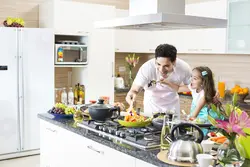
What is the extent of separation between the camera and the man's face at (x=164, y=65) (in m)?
3.40

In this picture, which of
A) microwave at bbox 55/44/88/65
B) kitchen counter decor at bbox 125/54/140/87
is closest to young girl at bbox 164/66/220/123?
microwave at bbox 55/44/88/65

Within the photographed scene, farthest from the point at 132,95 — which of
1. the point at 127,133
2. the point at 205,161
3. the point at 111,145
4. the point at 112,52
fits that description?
the point at 112,52

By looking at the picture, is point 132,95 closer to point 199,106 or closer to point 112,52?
point 199,106

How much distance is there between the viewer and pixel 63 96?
5516mm

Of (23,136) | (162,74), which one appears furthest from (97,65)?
(162,74)

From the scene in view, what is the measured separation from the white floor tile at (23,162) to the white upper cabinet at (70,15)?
1831 mm

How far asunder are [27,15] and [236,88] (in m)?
3.28

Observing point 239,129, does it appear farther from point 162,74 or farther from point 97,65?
point 97,65

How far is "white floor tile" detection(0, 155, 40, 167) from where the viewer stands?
190 inches

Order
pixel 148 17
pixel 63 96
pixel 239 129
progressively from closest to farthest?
1. pixel 239 129
2. pixel 148 17
3. pixel 63 96

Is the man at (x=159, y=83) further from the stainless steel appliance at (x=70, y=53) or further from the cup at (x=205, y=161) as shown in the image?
the stainless steel appliance at (x=70, y=53)

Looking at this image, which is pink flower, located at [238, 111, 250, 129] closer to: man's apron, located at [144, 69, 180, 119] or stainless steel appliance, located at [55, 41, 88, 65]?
man's apron, located at [144, 69, 180, 119]

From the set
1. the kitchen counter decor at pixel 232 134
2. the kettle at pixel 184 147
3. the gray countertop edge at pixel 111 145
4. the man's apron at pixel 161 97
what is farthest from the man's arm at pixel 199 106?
the kitchen counter decor at pixel 232 134

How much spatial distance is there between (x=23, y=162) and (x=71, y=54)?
1.69 metres
